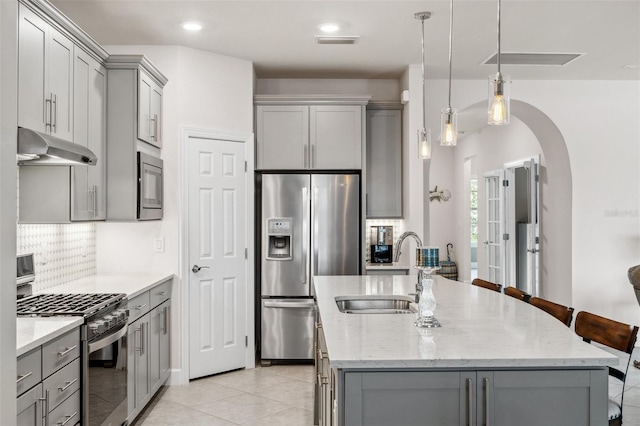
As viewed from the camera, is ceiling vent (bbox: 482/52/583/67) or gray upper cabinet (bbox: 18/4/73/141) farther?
ceiling vent (bbox: 482/52/583/67)

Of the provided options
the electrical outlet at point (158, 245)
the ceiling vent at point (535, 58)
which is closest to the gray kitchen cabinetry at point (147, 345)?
the electrical outlet at point (158, 245)

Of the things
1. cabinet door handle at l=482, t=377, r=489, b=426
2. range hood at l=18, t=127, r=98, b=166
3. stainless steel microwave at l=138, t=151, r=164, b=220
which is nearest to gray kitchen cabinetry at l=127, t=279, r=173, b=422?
stainless steel microwave at l=138, t=151, r=164, b=220

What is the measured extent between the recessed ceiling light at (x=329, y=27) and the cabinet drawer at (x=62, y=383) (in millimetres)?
2797

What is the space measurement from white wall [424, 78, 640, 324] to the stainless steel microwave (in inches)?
133

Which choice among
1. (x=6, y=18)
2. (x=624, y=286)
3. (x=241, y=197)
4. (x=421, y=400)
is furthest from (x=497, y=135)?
(x=6, y=18)

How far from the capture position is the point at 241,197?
4922mm

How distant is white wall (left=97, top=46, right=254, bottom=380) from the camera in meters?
4.43

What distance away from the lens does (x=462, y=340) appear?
6.98 ft

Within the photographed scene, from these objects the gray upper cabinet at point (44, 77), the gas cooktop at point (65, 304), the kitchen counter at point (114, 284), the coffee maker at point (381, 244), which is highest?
the gray upper cabinet at point (44, 77)

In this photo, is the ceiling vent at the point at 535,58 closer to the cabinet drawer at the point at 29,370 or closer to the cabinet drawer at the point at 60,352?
the cabinet drawer at the point at 60,352

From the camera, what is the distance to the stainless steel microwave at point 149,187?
3.84 m

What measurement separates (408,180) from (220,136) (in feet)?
5.85

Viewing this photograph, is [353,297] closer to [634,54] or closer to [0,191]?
[0,191]

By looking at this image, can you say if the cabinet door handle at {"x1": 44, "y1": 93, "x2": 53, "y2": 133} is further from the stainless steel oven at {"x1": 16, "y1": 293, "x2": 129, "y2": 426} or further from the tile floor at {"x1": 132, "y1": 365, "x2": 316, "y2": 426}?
the tile floor at {"x1": 132, "y1": 365, "x2": 316, "y2": 426}
